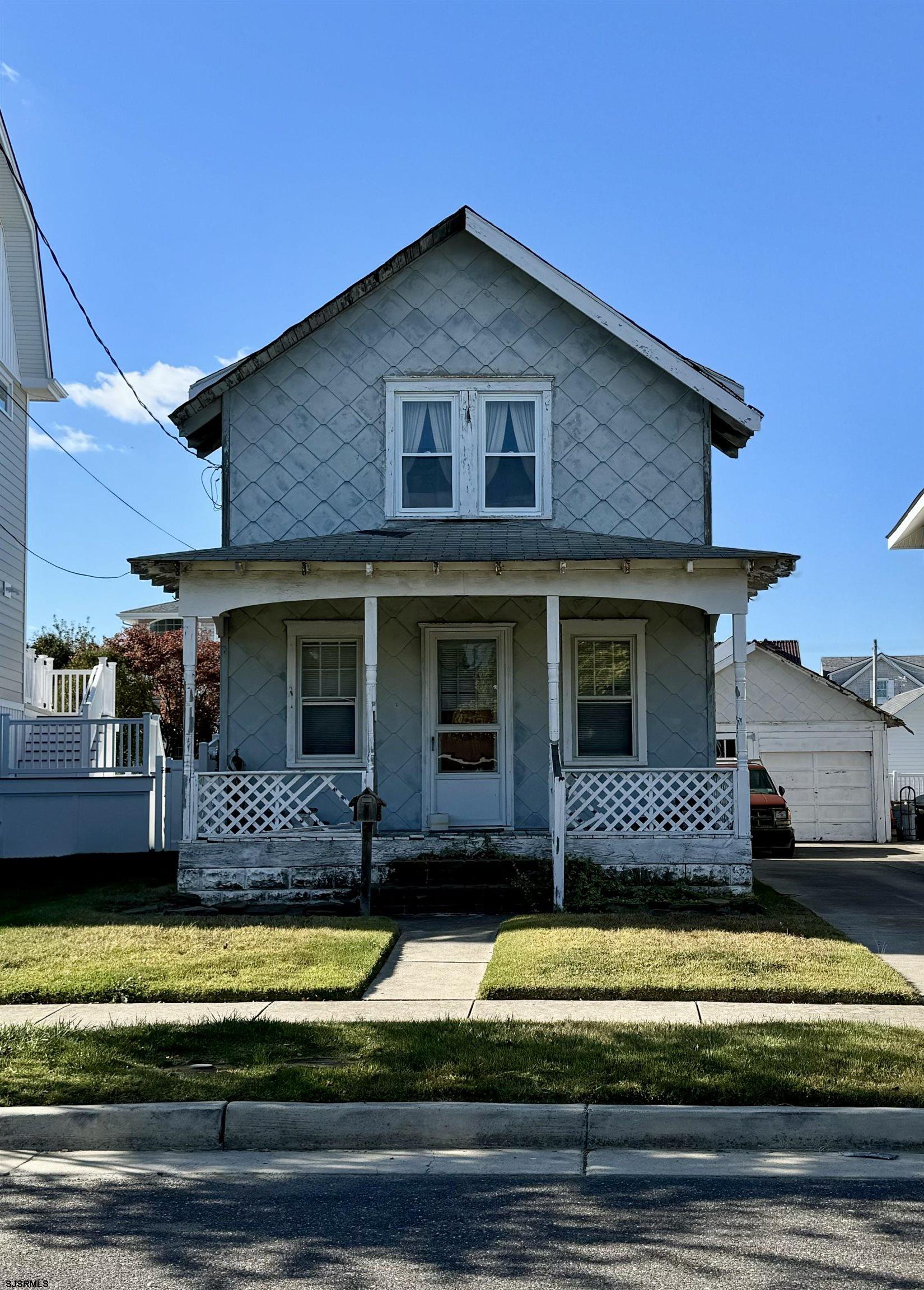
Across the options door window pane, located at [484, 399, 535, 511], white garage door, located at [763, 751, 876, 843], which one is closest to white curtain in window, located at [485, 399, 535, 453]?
door window pane, located at [484, 399, 535, 511]

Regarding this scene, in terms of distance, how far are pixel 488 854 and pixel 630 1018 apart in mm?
6135

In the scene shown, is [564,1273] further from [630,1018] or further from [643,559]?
[643,559]

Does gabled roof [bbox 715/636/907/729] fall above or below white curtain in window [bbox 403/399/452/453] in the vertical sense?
below

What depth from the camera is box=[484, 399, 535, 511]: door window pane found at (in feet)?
53.9

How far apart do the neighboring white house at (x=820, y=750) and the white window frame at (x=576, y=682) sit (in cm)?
1292

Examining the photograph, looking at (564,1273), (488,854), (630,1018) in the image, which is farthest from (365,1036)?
(488,854)

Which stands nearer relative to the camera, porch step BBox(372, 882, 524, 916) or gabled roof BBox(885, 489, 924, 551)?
porch step BBox(372, 882, 524, 916)

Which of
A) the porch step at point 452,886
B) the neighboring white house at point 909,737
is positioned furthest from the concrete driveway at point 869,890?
the neighboring white house at point 909,737

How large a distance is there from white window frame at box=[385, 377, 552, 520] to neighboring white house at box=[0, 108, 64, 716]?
32.9 feet

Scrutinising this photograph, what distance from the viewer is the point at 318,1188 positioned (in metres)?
5.51

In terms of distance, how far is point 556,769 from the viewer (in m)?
13.4

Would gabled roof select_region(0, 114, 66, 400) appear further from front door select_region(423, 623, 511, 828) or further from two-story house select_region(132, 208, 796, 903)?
front door select_region(423, 623, 511, 828)

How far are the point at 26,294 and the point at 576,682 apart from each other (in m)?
14.4

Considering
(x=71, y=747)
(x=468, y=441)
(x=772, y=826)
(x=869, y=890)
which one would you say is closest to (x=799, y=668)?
(x=772, y=826)
